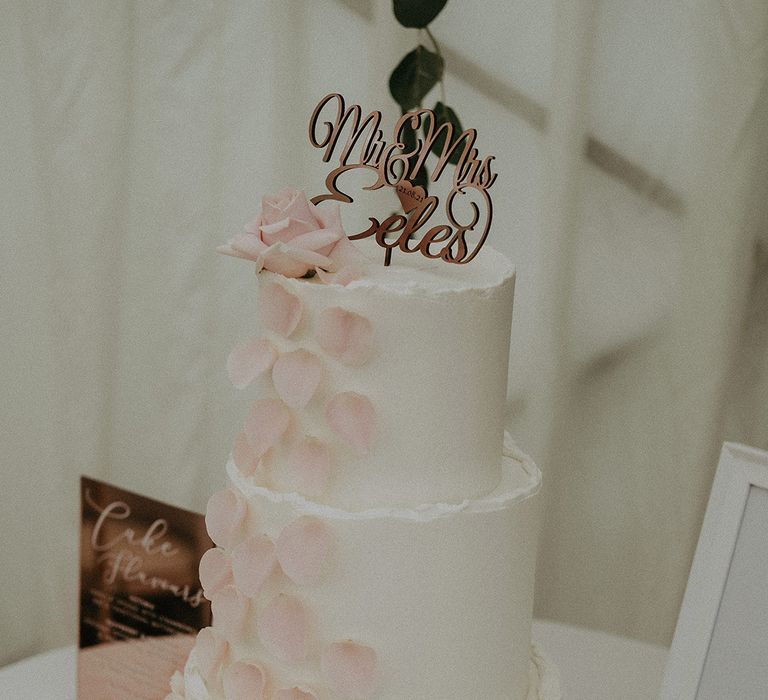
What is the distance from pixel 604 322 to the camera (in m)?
1.64

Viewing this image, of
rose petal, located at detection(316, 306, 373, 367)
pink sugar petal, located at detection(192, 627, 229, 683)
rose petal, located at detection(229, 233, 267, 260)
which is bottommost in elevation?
pink sugar petal, located at detection(192, 627, 229, 683)

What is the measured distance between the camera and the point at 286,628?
0.85 m

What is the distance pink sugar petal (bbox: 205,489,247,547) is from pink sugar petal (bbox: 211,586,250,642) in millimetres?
49

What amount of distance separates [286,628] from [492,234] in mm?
980

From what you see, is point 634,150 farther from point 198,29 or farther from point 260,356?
point 260,356

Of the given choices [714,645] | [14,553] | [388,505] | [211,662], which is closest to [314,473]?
[388,505]

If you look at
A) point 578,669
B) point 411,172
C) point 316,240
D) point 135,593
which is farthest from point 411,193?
point 578,669

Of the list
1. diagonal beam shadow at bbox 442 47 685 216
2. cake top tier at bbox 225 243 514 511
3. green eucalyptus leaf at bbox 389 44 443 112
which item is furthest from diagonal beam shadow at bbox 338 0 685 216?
cake top tier at bbox 225 243 514 511

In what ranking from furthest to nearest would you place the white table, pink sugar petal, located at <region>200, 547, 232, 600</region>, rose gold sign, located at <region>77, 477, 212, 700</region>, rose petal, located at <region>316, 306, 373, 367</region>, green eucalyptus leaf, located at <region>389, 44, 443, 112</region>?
1. green eucalyptus leaf, located at <region>389, 44, 443, 112</region>
2. the white table
3. rose gold sign, located at <region>77, 477, 212, 700</region>
4. pink sugar petal, located at <region>200, 547, 232, 600</region>
5. rose petal, located at <region>316, 306, 373, 367</region>

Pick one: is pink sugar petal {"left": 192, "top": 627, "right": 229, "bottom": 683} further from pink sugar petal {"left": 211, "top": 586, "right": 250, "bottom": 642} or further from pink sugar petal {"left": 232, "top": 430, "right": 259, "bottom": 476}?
pink sugar petal {"left": 232, "top": 430, "right": 259, "bottom": 476}

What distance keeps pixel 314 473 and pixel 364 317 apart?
0.15 metres

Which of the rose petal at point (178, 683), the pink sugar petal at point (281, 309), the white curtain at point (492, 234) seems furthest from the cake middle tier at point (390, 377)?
the white curtain at point (492, 234)

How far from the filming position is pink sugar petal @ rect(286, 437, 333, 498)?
0.85 metres

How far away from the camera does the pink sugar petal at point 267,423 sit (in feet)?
2.84
